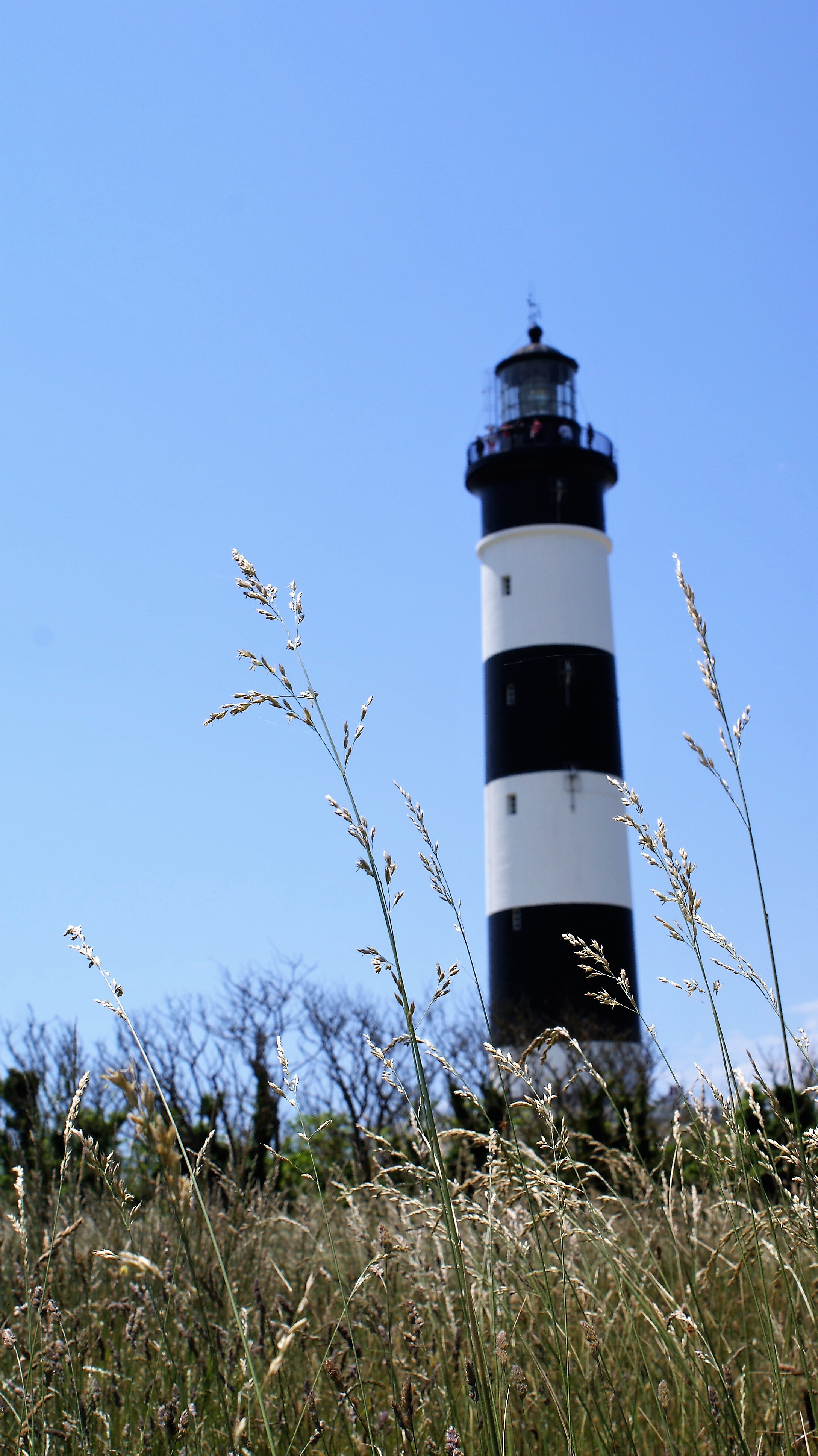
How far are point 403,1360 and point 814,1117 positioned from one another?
7.01 metres

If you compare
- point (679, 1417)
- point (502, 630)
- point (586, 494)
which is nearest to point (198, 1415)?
point (679, 1417)

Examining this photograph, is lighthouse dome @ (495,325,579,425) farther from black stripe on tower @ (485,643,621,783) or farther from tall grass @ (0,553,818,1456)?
tall grass @ (0,553,818,1456)

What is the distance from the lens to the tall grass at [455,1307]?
5.31ft

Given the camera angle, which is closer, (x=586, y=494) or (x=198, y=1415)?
(x=198, y=1415)

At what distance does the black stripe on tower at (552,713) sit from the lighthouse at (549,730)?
0.02 meters

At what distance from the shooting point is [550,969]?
69.5ft

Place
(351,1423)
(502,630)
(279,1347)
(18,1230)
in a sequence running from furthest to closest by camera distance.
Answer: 1. (502,630)
2. (351,1423)
3. (18,1230)
4. (279,1347)

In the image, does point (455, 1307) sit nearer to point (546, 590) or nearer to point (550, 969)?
point (550, 969)

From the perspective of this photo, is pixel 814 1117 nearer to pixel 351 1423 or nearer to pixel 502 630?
pixel 351 1423

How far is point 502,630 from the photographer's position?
2372 centimetres

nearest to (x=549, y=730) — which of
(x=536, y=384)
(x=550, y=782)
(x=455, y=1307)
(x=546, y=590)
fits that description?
(x=550, y=782)

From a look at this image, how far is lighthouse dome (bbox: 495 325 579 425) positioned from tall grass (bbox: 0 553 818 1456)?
24011mm

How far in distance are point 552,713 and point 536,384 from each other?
8319 millimetres

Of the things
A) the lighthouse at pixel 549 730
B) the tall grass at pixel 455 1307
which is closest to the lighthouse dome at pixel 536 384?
the lighthouse at pixel 549 730
